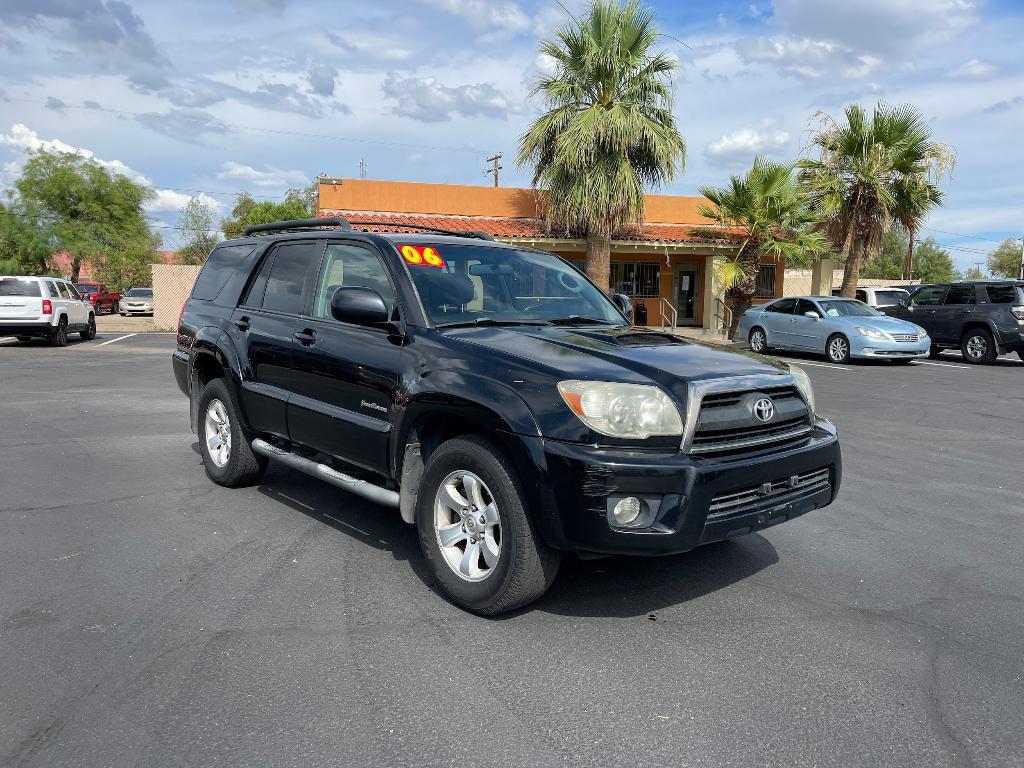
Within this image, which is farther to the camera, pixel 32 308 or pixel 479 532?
pixel 32 308

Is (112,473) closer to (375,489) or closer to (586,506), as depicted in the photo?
(375,489)

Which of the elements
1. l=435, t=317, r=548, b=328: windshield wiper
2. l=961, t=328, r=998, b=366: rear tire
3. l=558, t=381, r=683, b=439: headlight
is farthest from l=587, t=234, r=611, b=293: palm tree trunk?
l=558, t=381, r=683, b=439: headlight

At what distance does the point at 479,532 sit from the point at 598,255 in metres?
18.3

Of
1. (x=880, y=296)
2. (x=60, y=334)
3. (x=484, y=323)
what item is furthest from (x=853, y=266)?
(x=60, y=334)

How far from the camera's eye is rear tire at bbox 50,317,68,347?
19156mm

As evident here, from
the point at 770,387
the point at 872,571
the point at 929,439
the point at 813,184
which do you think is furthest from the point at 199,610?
the point at 813,184

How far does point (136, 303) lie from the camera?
3762 centimetres

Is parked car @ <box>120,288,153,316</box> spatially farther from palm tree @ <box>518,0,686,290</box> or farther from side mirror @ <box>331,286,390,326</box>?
side mirror @ <box>331,286,390,326</box>

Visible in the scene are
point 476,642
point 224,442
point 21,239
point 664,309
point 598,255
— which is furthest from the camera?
point 21,239

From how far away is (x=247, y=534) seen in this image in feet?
16.2

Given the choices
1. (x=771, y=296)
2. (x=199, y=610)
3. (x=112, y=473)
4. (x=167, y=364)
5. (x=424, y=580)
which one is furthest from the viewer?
(x=771, y=296)

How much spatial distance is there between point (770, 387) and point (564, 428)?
3.64 feet

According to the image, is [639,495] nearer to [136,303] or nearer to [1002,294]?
[1002,294]

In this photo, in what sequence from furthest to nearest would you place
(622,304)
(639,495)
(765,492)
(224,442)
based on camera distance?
(224,442)
(622,304)
(765,492)
(639,495)
